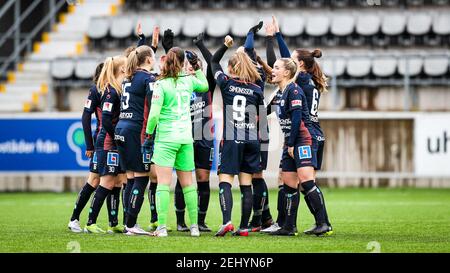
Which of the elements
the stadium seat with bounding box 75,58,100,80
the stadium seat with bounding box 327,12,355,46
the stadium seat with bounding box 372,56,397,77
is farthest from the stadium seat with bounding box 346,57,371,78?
the stadium seat with bounding box 75,58,100,80

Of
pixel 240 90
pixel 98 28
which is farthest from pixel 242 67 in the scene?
pixel 98 28

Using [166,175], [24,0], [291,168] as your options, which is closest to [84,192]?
[166,175]

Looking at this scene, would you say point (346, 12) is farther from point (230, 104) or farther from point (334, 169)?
point (230, 104)

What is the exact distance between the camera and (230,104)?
9.63 meters

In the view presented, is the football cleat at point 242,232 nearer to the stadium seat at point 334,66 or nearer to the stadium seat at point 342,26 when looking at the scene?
the stadium seat at point 334,66

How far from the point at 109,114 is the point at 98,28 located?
1335cm

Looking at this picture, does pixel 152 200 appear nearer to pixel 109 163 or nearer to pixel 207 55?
pixel 109 163

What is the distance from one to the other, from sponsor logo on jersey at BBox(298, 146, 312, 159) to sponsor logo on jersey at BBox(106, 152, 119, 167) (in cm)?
204

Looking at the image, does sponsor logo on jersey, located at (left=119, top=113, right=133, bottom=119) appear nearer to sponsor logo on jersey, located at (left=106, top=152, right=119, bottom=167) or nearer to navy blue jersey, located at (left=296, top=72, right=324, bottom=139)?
sponsor logo on jersey, located at (left=106, top=152, right=119, bottom=167)

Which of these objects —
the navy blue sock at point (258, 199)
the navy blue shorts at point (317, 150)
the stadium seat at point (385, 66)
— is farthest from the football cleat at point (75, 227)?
the stadium seat at point (385, 66)

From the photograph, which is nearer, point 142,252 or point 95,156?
point 142,252

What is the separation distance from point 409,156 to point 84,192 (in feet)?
31.0

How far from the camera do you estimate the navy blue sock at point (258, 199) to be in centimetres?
1027

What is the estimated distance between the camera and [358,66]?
2002cm
